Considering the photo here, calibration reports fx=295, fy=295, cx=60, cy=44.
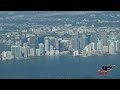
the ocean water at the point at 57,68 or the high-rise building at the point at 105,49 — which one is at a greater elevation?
the high-rise building at the point at 105,49

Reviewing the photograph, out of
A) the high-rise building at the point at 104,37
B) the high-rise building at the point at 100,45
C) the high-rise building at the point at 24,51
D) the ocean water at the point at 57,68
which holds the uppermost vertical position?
the high-rise building at the point at 104,37

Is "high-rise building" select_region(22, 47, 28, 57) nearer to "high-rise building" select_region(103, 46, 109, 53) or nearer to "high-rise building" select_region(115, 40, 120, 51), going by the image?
"high-rise building" select_region(103, 46, 109, 53)

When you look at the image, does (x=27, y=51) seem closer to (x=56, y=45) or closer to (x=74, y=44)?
(x=56, y=45)

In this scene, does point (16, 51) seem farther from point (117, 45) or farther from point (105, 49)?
point (117, 45)

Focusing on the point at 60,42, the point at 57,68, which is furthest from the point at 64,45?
the point at 57,68

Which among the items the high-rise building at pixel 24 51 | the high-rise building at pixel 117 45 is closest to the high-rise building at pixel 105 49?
the high-rise building at pixel 117 45

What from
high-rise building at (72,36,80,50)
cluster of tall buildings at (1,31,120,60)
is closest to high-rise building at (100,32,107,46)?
cluster of tall buildings at (1,31,120,60)

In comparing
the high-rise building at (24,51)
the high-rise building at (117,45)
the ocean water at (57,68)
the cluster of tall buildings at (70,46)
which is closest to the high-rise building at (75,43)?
the cluster of tall buildings at (70,46)

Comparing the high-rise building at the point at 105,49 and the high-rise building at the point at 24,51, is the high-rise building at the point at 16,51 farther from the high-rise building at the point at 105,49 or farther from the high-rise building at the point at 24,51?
the high-rise building at the point at 105,49
